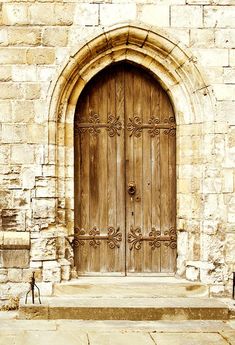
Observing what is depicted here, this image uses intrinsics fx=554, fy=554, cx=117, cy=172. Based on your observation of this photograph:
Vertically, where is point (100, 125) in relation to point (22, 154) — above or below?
above

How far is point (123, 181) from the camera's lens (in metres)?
6.56

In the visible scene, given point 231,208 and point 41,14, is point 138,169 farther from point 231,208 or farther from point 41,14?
point 41,14

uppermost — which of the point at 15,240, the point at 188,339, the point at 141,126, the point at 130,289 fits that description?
the point at 141,126

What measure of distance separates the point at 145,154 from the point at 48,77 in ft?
4.75

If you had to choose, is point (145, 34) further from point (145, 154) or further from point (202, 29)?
point (145, 154)

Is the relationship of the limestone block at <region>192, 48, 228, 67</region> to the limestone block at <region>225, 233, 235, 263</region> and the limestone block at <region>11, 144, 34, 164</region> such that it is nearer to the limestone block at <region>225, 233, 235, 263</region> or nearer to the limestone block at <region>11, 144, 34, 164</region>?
the limestone block at <region>225, 233, 235, 263</region>

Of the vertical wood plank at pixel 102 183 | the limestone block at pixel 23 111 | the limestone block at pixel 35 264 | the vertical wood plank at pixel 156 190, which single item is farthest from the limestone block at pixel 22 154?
the vertical wood plank at pixel 156 190

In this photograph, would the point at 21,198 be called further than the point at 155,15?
No

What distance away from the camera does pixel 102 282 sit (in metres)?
6.21

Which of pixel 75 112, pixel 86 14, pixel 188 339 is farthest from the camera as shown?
pixel 75 112

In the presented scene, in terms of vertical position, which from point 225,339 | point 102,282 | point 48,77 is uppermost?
point 48,77

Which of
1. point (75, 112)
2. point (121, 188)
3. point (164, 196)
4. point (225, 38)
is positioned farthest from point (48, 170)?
point (225, 38)

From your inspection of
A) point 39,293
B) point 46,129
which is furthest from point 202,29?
point 39,293

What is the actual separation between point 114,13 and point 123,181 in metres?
1.93
